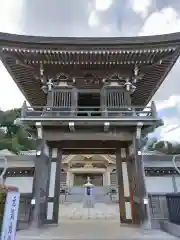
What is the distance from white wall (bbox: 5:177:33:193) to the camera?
27.3ft

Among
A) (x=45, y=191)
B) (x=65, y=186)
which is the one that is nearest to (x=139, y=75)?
(x=45, y=191)

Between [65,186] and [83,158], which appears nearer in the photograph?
[65,186]

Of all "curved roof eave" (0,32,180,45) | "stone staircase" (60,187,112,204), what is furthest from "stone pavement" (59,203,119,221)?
"curved roof eave" (0,32,180,45)

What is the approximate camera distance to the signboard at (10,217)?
341cm

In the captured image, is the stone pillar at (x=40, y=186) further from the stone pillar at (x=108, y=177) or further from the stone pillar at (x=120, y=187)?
the stone pillar at (x=108, y=177)

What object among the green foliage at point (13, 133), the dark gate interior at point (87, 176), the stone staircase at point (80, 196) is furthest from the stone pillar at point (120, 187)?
the green foliage at point (13, 133)

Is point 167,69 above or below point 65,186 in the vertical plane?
above

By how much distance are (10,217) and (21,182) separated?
510 cm

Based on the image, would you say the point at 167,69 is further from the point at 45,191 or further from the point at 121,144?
the point at 45,191

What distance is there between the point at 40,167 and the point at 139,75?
5.71m

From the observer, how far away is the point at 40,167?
7.62 meters

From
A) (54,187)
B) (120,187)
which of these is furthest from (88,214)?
(54,187)

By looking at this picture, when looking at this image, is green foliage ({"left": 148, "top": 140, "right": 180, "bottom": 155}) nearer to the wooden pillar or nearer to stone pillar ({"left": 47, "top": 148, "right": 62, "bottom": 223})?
the wooden pillar

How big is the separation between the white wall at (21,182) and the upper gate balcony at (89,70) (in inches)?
96.1
